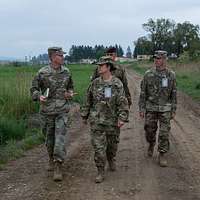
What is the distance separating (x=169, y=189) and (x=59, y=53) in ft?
9.48

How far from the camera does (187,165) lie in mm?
9852

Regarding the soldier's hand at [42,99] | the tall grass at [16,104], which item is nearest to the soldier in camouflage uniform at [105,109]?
the soldier's hand at [42,99]

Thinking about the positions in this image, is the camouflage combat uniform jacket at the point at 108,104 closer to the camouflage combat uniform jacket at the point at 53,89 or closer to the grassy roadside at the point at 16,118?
the camouflage combat uniform jacket at the point at 53,89

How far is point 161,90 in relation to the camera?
10.2 metres

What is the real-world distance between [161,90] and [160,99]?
17 cm

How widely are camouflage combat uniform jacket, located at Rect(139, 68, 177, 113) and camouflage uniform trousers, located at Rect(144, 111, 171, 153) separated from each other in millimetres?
116

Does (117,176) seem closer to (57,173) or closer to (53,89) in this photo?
(57,173)

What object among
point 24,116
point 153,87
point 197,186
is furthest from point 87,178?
point 24,116

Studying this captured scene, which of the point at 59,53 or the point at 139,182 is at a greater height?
the point at 59,53

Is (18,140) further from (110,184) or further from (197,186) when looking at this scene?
(197,186)

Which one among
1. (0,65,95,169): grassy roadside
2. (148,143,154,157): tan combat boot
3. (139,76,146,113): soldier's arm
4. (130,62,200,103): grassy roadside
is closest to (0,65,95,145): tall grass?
(0,65,95,169): grassy roadside

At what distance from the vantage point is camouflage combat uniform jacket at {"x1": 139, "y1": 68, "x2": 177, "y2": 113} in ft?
33.2

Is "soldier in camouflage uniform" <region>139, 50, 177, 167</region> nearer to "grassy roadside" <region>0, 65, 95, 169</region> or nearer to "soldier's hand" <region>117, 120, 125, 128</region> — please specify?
"soldier's hand" <region>117, 120, 125, 128</region>

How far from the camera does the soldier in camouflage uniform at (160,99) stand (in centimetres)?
1001
